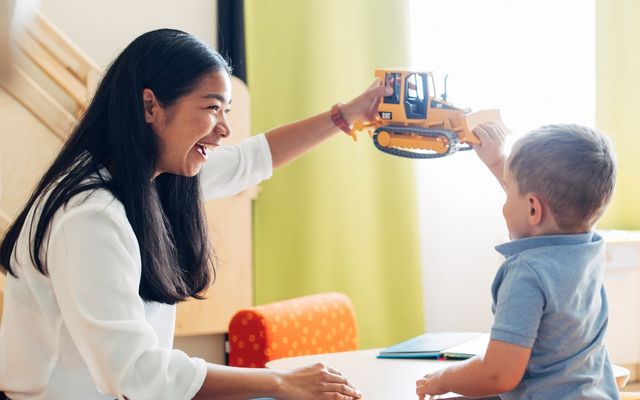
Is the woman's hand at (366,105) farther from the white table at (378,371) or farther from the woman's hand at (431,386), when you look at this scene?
the woman's hand at (431,386)

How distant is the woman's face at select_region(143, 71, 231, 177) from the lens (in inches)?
52.2

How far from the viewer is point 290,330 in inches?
77.0

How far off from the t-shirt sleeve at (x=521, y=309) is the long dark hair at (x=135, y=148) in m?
0.56

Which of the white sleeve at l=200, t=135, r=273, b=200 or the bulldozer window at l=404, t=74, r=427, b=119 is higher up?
the bulldozer window at l=404, t=74, r=427, b=119

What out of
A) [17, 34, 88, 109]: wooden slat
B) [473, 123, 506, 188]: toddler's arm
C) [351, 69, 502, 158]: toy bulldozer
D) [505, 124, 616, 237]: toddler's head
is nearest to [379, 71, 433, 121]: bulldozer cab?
[351, 69, 502, 158]: toy bulldozer

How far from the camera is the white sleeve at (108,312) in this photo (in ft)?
3.66

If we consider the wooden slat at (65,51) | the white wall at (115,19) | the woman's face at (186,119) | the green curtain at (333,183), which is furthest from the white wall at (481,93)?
the woman's face at (186,119)

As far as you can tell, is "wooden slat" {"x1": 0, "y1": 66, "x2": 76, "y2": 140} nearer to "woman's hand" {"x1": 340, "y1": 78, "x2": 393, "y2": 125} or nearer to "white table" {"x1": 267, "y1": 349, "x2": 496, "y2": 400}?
"woman's hand" {"x1": 340, "y1": 78, "x2": 393, "y2": 125}

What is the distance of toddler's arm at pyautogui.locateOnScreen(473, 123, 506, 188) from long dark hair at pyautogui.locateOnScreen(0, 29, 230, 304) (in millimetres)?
529

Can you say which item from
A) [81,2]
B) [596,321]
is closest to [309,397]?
[596,321]

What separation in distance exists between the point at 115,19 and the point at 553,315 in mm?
2260

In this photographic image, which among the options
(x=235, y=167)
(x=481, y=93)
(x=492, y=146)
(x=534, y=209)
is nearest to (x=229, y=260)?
(x=235, y=167)

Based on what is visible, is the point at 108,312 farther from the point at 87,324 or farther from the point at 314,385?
the point at 314,385

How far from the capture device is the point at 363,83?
3.11m
